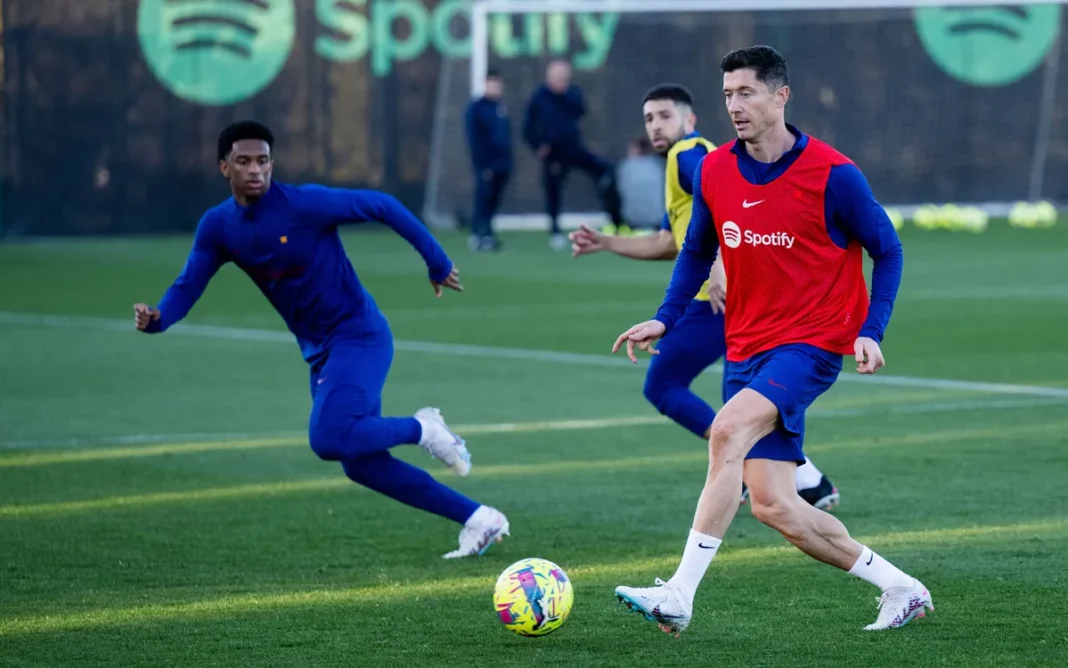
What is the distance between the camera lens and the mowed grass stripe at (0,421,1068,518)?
28.9 ft

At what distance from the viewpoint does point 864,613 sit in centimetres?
643

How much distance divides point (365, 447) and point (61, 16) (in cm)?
2217

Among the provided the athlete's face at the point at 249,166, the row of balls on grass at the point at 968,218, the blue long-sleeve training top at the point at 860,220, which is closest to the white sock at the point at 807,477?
the blue long-sleeve training top at the point at 860,220

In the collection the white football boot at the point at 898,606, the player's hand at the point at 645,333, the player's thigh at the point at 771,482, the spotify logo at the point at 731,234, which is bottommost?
the white football boot at the point at 898,606

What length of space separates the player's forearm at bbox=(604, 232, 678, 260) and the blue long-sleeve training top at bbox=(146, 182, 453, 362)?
103 centimetres

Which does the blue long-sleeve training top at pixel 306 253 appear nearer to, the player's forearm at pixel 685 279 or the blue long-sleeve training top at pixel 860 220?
the player's forearm at pixel 685 279

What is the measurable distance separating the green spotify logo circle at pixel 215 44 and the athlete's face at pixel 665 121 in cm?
2116

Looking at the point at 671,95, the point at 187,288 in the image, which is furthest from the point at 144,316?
the point at 671,95

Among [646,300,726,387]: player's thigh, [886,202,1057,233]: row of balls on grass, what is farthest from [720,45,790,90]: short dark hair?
[886,202,1057,233]: row of balls on grass

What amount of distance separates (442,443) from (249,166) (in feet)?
4.95

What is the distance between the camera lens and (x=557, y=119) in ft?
84.2

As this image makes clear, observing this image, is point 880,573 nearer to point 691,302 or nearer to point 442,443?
point 442,443

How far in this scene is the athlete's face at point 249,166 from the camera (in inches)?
310

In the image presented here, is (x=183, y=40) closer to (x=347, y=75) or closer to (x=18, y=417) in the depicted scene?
(x=347, y=75)
